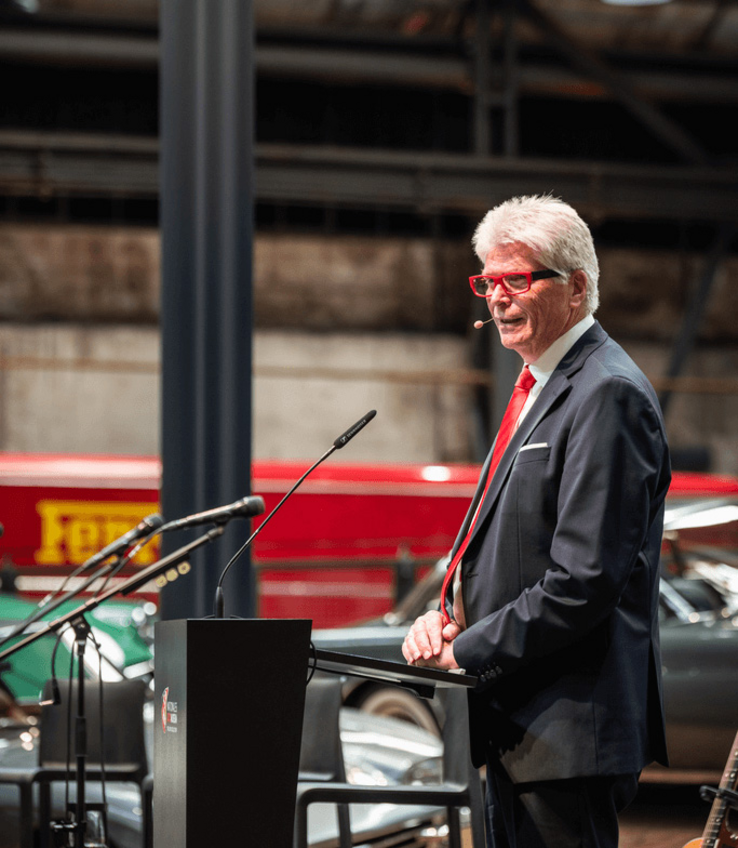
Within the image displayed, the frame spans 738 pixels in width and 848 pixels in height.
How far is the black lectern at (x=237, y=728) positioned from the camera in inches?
83.5

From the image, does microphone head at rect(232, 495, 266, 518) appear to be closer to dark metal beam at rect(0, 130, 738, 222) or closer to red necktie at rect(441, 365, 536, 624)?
red necktie at rect(441, 365, 536, 624)

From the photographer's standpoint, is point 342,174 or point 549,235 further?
point 342,174

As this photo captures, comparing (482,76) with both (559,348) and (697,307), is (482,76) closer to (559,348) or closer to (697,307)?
(697,307)

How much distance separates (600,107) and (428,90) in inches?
93.8

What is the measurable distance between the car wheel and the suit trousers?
13.6 feet

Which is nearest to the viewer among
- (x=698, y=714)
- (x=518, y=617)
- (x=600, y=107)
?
(x=518, y=617)

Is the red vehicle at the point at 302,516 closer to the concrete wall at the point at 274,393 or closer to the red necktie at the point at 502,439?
the concrete wall at the point at 274,393

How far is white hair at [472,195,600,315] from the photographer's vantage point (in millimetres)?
2221

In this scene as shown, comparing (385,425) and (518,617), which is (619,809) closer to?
(518,617)

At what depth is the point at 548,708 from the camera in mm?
2094

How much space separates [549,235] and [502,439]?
0.45 meters

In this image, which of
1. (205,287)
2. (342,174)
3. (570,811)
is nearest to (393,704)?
(205,287)

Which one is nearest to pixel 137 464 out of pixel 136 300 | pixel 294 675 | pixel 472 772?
pixel 136 300

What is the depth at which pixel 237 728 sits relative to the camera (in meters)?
2.15
